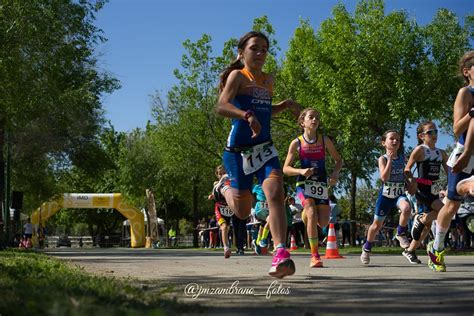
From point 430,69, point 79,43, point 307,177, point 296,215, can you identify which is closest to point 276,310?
point 307,177

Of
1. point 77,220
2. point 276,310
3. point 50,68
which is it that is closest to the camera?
point 276,310

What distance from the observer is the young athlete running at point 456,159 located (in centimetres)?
712

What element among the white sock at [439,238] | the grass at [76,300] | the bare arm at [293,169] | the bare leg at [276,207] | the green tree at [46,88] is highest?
the green tree at [46,88]

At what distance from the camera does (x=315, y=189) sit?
9.98 metres

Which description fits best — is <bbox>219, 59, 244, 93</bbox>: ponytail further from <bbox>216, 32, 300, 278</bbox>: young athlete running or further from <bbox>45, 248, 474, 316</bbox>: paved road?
<bbox>45, 248, 474, 316</bbox>: paved road

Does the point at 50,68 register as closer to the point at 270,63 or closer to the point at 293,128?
the point at 293,128

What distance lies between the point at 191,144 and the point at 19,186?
1135 cm

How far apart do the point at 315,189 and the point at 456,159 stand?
114 inches

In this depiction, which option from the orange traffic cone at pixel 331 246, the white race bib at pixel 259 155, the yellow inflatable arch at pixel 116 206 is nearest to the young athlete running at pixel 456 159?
the white race bib at pixel 259 155

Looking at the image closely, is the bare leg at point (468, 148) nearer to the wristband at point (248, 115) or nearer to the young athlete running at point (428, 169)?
the wristband at point (248, 115)

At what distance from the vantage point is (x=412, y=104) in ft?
91.6

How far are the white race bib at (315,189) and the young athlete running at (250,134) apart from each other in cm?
292

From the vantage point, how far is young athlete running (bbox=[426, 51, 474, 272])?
7.12 m

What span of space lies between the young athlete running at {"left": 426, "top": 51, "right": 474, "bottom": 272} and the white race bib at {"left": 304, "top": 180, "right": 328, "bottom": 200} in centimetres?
195
